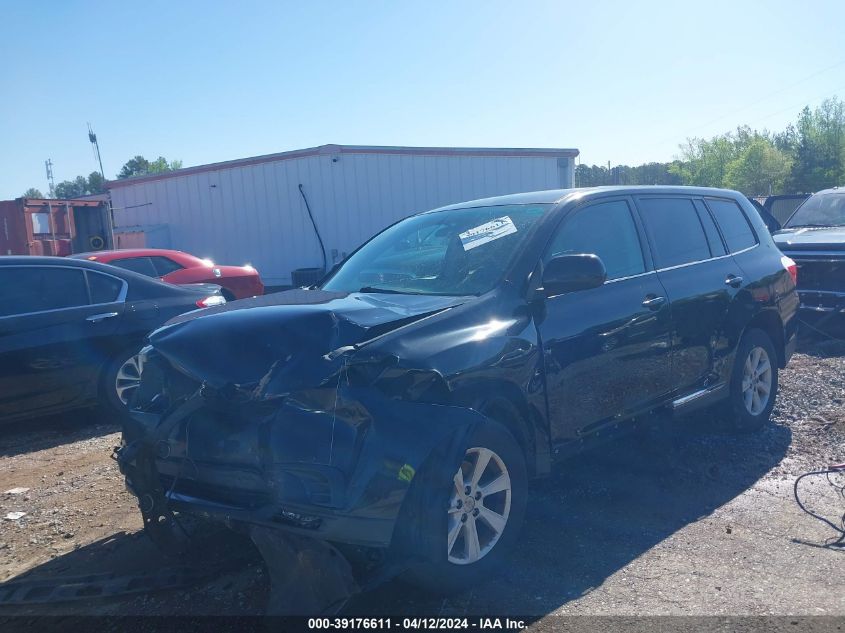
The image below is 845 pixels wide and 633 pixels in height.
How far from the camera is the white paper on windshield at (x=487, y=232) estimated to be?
452 cm

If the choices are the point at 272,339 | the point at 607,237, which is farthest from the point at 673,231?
the point at 272,339

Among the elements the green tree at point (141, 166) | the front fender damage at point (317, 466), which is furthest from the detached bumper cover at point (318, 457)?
the green tree at point (141, 166)

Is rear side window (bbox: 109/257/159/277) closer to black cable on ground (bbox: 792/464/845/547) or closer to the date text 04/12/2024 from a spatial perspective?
the date text 04/12/2024

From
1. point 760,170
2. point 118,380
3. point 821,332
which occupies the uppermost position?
point 760,170

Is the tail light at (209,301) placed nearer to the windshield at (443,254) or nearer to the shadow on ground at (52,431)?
the shadow on ground at (52,431)

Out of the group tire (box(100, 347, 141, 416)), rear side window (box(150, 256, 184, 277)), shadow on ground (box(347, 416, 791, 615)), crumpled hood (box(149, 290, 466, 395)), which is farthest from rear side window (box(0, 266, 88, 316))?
shadow on ground (box(347, 416, 791, 615))

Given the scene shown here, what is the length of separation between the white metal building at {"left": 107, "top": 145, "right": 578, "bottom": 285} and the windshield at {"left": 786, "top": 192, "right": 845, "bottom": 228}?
25.1ft

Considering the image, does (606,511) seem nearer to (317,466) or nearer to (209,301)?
(317,466)

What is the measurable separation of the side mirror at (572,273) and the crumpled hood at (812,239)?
22.2 ft

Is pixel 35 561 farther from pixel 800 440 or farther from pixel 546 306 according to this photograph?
pixel 800 440

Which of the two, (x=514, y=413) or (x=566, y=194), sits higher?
(x=566, y=194)

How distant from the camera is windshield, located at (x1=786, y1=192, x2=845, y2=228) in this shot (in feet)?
36.4

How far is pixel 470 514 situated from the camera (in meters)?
3.53

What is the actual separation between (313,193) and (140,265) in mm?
7063
